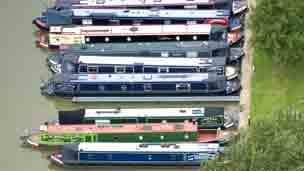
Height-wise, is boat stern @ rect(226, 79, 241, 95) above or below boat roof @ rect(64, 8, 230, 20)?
below

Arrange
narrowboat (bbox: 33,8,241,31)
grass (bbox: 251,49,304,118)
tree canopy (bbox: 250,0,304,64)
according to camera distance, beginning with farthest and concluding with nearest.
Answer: narrowboat (bbox: 33,8,241,31) → grass (bbox: 251,49,304,118) → tree canopy (bbox: 250,0,304,64)

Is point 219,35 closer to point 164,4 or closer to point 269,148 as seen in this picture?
point 164,4

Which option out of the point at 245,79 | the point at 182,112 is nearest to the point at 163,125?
the point at 182,112

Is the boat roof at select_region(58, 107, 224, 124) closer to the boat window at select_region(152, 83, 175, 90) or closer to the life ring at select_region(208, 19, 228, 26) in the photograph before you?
the boat window at select_region(152, 83, 175, 90)

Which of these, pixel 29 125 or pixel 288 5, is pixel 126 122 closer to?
pixel 29 125

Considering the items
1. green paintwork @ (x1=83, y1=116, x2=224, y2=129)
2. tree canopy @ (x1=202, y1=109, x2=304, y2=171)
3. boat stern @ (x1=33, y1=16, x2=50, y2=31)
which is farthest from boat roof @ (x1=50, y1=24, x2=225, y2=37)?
tree canopy @ (x1=202, y1=109, x2=304, y2=171)

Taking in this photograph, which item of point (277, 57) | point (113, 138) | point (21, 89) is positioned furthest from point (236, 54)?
point (21, 89)

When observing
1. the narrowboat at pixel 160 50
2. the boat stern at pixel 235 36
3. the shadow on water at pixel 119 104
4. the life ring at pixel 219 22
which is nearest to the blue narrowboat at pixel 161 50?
the narrowboat at pixel 160 50
